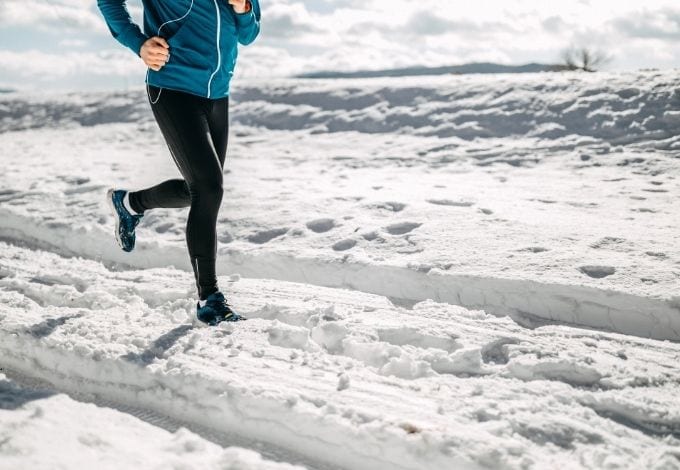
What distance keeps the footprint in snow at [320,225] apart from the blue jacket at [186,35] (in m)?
1.27

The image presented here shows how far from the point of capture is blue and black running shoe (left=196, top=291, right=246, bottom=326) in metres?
2.14

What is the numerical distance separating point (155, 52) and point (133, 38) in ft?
0.50

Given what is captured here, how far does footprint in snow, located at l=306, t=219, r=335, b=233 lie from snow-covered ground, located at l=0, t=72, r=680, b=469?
0.17 feet

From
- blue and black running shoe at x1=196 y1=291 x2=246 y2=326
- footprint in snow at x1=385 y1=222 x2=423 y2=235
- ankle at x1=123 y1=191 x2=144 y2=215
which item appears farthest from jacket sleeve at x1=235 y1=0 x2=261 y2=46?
footprint in snow at x1=385 y1=222 x2=423 y2=235

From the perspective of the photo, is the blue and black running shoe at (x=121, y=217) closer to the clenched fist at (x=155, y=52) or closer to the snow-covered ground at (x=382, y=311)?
the snow-covered ground at (x=382, y=311)

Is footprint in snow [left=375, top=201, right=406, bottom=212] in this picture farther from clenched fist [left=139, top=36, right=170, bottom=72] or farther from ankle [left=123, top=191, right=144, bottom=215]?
clenched fist [left=139, top=36, right=170, bottom=72]

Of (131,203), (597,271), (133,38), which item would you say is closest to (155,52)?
(133,38)

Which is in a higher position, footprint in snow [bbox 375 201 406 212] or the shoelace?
footprint in snow [bbox 375 201 406 212]

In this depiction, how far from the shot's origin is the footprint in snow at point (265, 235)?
10.6 ft

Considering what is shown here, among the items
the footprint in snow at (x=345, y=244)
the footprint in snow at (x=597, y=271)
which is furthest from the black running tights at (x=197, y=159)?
the footprint in snow at (x=597, y=271)

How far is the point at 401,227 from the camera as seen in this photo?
318 cm

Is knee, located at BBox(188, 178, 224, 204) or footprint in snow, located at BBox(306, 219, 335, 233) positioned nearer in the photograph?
knee, located at BBox(188, 178, 224, 204)

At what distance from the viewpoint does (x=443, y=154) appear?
526 centimetres

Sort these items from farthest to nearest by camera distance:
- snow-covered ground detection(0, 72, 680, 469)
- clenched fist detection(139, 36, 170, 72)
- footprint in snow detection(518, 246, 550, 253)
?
footprint in snow detection(518, 246, 550, 253) → clenched fist detection(139, 36, 170, 72) → snow-covered ground detection(0, 72, 680, 469)
